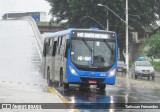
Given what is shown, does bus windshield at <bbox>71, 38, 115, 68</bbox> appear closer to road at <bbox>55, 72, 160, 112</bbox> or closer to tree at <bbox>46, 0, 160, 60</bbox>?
road at <bbox>55, 72, 160, 112</bbox>

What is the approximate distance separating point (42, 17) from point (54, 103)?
376 ft

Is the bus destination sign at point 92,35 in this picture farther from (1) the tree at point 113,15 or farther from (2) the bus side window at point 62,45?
(1) the tree at point 113,15

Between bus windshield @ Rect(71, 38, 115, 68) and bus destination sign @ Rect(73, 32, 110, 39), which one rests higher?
bus destination sign @ Rect(73, 32, 110, 39)

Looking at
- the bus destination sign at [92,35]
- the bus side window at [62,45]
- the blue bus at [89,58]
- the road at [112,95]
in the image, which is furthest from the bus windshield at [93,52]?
the road at [112,95]

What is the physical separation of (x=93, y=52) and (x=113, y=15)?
150 feet

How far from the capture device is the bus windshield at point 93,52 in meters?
24.3

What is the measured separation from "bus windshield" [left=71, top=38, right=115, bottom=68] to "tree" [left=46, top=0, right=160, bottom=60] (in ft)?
143

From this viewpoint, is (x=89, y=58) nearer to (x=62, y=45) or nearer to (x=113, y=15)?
(x=62, y=45)

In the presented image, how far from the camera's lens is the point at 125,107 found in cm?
1628

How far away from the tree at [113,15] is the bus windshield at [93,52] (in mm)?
43548

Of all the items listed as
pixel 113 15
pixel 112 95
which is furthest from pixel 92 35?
pixel 113 15

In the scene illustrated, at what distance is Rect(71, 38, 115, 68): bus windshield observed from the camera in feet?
79.9

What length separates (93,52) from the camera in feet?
80.4

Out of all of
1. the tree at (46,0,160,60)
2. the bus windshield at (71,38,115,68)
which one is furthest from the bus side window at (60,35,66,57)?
the tree at (46,0,160,60)
